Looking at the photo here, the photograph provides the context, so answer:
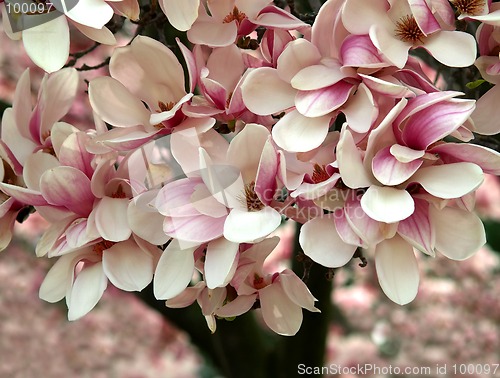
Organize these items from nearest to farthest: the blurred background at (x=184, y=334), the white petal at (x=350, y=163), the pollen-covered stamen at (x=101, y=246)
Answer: the white petal at (x=350, y=163)
the pollen-covered stamen at (x=101, y=246)
the blurred background at (x=184, y=334)

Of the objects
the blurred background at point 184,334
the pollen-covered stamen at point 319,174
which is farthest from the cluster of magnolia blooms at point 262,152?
the blurred background at point 184,334

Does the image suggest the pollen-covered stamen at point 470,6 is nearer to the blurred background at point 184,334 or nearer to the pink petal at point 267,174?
the pink petal at point 267,174

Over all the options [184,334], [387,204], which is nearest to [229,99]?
[387,204]

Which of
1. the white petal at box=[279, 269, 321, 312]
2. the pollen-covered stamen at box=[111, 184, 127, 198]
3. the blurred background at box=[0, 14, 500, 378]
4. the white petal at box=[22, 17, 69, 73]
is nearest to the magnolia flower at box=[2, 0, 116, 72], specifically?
the white petal at box=[22, 17, 69, 73]

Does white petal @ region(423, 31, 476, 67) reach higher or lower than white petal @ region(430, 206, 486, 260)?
higher

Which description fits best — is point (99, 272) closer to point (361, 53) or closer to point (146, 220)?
point (146, 220)

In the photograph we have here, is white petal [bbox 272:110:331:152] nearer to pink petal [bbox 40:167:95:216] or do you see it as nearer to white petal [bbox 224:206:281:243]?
white petal [bbox 224:206:281:243]
